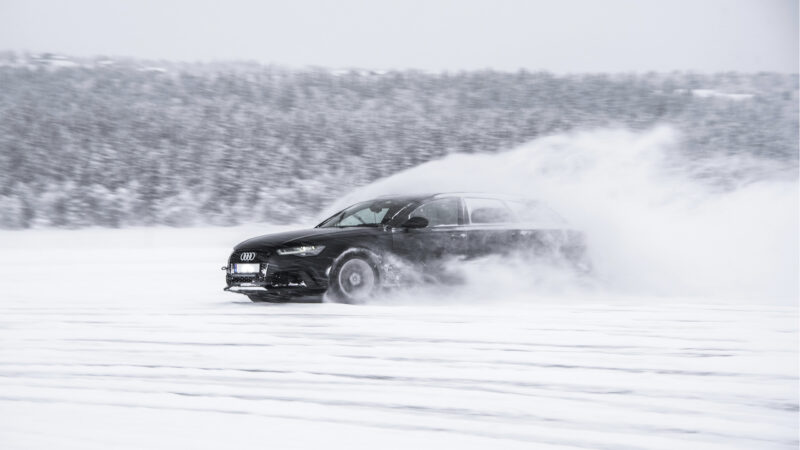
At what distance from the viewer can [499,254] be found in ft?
38.9

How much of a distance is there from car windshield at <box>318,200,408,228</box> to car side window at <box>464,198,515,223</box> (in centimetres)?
78

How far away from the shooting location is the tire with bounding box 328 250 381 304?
428 inches

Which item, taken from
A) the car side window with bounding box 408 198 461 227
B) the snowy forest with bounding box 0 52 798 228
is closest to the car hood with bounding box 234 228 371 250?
the car side window with bounding box 408 198 461 227

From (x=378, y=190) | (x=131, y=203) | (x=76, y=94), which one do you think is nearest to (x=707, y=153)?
(x=378, y=190)

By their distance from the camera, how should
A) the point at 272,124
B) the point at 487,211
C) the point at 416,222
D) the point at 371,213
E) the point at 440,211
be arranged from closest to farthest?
1. the point at 416,222
2. the point at 440,211
3. the point at 487,211
4. the point at 371,213
5. the point at 272,124

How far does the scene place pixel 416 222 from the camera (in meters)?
11.3

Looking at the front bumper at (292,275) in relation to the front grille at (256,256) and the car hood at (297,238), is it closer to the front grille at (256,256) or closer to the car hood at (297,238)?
the front grille at (256,256)

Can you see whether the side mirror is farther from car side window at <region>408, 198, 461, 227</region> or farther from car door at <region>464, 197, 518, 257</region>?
car door at <region>464, 197, 518, 257</region>

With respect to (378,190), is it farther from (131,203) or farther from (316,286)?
(316,286)

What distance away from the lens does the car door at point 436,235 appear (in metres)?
11.4

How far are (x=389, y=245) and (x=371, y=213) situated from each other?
0.96 metres

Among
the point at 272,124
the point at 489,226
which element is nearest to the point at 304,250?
the point at 489,226

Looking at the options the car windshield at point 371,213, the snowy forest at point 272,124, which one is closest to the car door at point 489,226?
the car windshield at point 371,213

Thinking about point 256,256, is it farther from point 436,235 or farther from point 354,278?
point 436,235
